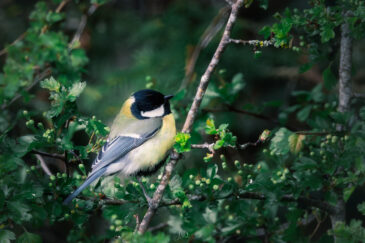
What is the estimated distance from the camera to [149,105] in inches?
101

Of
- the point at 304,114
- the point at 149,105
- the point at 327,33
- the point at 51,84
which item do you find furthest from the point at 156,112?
the point at 327,33

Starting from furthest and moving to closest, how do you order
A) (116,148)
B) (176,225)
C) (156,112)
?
1. (156,112)
2. (116,148)
3. (176,225)

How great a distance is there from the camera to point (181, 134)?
1.54 meters

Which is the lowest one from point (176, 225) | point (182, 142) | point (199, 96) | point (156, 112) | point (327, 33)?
point (176, 225)

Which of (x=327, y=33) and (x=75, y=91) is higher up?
(x=327, y=33)

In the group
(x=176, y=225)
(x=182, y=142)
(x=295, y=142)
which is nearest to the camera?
(x=182, y=142)

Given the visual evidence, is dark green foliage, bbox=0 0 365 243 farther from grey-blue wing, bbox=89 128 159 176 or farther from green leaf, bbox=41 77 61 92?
grey-blue wing, bbox=89 128 159 176

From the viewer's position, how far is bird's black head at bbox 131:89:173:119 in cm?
247

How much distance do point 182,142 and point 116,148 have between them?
0.81 metres

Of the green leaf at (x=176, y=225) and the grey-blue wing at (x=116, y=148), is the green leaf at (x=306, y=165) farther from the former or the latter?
the grey-blue wing at (x=116, y=148)

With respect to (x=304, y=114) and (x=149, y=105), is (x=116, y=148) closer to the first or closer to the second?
(x=149, y=105)

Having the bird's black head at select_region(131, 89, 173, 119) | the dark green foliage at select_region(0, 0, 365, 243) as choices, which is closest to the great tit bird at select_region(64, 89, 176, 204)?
the bird's black head at select_region(131, 89, 173, 119)

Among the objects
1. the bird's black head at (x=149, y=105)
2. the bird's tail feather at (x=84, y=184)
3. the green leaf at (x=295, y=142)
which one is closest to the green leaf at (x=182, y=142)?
the bird's tail feather at (x=84, y=184)

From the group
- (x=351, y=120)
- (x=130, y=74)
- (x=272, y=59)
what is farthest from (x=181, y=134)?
(x=272, y=59)
